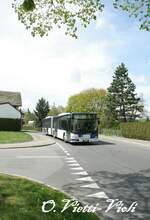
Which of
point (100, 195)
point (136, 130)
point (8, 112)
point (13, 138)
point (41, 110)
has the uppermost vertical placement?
point (41, 110)

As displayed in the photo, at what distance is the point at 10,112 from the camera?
74312 mm

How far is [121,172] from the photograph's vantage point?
14258 mm

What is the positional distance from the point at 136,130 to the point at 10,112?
1269 inches

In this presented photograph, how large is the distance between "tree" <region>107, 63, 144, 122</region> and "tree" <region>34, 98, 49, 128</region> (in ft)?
111

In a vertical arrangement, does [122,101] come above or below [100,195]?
above

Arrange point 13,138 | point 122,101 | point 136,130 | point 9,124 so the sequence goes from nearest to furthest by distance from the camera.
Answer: point 13,138
point 136,130
point 9,124
point 122,101

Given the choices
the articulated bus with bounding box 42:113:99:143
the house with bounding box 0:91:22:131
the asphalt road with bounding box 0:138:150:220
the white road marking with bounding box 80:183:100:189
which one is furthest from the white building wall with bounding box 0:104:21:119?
the white road marking with bounding box 80:183:100:189

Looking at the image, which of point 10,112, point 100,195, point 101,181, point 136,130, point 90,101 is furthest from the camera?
point 90,101

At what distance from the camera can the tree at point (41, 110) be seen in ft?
367

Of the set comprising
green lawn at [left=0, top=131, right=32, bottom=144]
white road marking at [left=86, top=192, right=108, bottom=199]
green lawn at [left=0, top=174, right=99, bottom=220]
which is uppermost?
green lawn at [left=0, top=131, right=32, bottom=144]

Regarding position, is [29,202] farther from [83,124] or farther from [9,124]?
[9,124]

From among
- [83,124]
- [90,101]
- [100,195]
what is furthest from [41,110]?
[100,195]

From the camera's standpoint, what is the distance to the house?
64312mm

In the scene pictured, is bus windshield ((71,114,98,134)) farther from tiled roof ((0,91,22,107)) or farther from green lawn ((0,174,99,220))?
tiled roof ((0,91,22,107))
